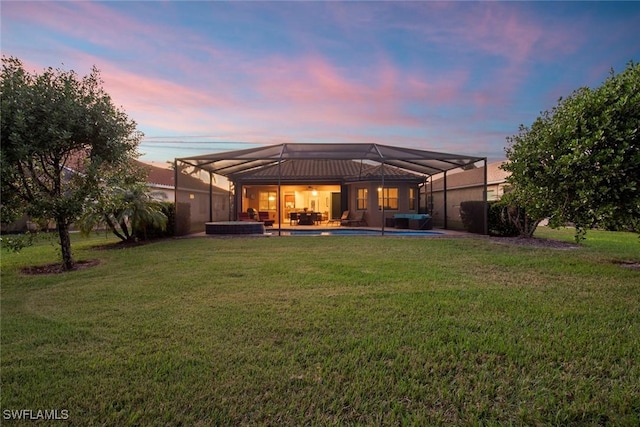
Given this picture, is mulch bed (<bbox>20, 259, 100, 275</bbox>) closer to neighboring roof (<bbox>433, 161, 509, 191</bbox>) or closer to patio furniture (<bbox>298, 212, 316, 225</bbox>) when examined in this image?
patio furniture (<bbox>298, 212, 316, 225</bbox>)

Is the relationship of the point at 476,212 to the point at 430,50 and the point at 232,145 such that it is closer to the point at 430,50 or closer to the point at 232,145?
the point at 430,50

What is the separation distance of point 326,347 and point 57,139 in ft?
21.8

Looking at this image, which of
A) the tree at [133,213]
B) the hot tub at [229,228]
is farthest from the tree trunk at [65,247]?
the hot tub at [229,228]

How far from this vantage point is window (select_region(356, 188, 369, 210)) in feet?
64.7

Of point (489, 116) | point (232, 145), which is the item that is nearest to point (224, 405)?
point (489, 116)

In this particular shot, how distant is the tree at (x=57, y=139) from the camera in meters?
5.98

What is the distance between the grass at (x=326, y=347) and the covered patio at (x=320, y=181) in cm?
821

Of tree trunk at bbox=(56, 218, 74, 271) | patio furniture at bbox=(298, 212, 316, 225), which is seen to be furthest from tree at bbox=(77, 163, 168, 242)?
patio furniture at bbox=(298, 212, 316, 225)

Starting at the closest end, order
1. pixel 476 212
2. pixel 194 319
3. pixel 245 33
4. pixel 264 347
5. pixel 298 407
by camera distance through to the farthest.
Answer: pixel 298 407 < pixel 264 347 < pixel 194 319 < pixel 245 33 < pixel 476 212

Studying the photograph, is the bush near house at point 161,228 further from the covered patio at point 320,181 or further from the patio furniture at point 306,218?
the patio furniture at point 306,218

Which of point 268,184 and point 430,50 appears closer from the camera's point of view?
point 430,50

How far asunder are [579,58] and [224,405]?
15185mm

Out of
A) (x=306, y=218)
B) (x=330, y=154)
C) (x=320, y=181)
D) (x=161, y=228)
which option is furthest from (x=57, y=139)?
(x=320, y=181)

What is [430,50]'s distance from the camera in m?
11.3
